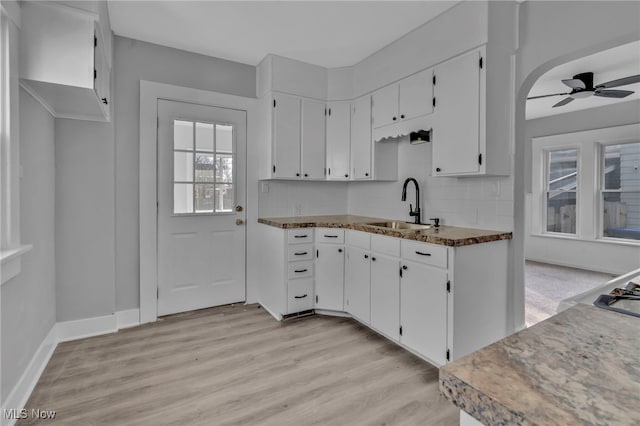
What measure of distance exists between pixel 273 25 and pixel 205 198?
179cm

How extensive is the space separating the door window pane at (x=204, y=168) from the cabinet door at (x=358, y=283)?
1655 mm

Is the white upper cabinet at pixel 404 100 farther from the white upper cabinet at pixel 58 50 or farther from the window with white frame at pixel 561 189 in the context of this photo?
the window with white frame at pixel 561 189

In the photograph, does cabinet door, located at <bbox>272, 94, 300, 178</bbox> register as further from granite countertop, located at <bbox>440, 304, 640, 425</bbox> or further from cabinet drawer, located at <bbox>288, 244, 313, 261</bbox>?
granite countertop, located at <bbox>440, 304, 640, 425</bbox>

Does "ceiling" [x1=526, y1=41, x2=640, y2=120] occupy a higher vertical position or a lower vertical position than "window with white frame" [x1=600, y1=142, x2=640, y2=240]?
higher

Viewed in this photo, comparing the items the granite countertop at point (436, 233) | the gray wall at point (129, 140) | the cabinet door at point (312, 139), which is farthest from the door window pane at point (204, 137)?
the granite countertop at point (436, 233)

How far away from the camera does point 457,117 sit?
254 centimetres

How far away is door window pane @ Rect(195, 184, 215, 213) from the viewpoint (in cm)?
338

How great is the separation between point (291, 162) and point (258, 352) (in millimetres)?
1937

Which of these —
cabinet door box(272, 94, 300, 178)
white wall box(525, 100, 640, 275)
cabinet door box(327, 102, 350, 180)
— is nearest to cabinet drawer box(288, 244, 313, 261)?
cabinet door box(272, 94, 300, 178)

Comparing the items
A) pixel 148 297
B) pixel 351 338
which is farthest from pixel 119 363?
pixel 351 338

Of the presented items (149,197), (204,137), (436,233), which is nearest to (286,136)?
(204,137)

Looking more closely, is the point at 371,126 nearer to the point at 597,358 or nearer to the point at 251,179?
the point at 251,179

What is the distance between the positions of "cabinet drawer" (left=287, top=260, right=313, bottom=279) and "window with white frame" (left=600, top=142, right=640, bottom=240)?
5.26 metres

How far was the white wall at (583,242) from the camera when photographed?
501 cm
